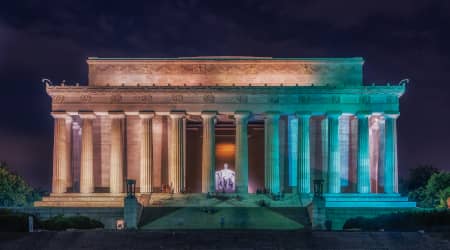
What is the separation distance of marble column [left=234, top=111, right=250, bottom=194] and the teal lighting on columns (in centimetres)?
669

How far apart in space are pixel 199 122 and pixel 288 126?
1208cm

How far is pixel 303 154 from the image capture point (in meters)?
86.9

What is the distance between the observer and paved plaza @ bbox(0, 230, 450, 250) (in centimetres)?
5419

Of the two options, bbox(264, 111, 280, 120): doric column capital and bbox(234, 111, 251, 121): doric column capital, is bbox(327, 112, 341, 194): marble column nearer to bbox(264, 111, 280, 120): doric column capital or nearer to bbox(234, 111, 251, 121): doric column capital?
bbox(264, 111, 280, 120): doric column capital

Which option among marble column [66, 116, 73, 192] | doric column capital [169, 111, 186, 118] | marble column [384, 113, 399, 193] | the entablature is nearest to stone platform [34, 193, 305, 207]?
marble column [66, 116, 73, 192]

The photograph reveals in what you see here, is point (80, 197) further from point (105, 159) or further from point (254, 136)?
point (254, 136)

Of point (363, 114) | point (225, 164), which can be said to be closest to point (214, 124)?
point (225, 164)

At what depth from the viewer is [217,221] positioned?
73375 mm

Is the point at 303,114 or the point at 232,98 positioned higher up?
the point at 232,98

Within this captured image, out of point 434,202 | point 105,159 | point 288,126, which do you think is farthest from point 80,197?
point 434,202

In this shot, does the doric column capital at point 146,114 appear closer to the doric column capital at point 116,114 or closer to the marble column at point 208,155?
the doric column capital at point 116,114

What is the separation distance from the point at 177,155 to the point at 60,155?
1304cm

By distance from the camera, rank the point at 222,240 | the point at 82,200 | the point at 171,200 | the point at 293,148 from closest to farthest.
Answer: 1. the point at 222,240
2. the point at 171,200
3. the point at 82,200
4. the point at 293,148

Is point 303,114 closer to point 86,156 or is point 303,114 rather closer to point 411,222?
point 86,156
